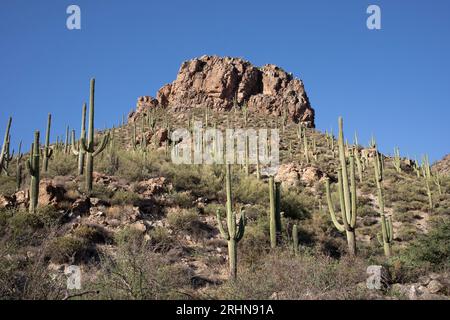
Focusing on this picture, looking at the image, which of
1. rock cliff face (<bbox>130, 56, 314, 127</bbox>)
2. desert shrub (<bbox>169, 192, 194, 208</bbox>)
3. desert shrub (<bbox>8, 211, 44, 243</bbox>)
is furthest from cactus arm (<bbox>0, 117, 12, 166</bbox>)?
rock cliff face (<bbox>130, 56, 314, 127</bbox>)

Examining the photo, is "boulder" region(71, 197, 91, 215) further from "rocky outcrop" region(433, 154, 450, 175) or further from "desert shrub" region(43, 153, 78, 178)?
"rocky outcrop" region(433, 154, 450, 175)

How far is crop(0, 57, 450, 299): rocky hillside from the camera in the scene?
23.2ft

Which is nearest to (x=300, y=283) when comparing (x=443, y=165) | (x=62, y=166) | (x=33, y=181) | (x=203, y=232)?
(x=203, y=232)

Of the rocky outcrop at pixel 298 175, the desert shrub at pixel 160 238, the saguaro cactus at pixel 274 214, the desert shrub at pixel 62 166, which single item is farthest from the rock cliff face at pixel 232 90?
the desert shrub at pixel 160 238

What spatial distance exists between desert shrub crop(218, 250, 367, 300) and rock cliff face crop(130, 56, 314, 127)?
4162cm

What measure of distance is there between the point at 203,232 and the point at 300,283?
8.05 m

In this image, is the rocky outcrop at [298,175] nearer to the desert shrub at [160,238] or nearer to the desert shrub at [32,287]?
the desert shrub at [160,238]

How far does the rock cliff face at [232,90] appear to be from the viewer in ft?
168

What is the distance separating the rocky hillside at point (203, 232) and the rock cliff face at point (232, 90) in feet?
63.1

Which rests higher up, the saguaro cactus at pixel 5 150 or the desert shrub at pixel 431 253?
the saguaro cactus at pixel 5 150

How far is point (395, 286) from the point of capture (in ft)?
27.5

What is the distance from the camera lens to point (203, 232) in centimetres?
1517
